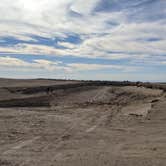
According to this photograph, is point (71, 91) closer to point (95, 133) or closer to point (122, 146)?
point (95, 133)

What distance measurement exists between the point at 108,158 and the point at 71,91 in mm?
25069

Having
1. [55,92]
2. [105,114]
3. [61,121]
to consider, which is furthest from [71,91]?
[61,121]

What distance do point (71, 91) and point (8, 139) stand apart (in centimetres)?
2230

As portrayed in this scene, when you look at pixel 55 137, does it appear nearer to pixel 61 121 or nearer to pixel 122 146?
pixel 122 146

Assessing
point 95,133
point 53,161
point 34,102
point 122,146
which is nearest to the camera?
point 53,161

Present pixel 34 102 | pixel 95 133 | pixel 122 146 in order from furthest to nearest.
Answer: pixel 34 102
pixel 95 133
pixel 122 146

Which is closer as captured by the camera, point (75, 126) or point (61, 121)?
point (75, 126)

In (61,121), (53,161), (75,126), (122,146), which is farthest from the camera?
(61,121)

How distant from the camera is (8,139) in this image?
13617mm

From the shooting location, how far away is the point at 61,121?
62.1 feet

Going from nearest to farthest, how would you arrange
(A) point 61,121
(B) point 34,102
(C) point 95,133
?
(C) point 95,133
(A) point 61,121
(B) point 34,102

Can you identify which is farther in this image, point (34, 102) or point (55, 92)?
point (55, 92)

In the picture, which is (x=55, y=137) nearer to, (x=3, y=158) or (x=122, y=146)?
(x=122, y=146)

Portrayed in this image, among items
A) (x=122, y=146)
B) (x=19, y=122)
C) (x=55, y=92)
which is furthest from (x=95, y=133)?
(x=55, y=92)
